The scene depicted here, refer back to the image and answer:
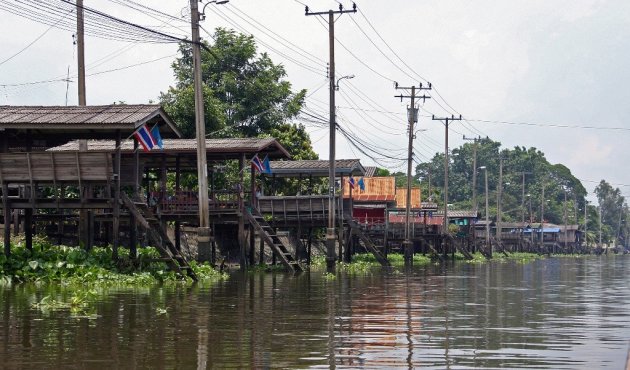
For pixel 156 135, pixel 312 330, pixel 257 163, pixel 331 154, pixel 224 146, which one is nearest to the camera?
pixel 312 330

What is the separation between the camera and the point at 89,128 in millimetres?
28734

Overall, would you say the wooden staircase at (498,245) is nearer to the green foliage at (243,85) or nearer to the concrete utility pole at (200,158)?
the green foliage at (243,85)

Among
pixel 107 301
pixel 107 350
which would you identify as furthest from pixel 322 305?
pixel 107 350

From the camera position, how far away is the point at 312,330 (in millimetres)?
15938

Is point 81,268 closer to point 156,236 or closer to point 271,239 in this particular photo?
point 156,236

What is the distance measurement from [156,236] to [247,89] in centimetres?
3773

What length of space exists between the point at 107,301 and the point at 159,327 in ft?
19.8

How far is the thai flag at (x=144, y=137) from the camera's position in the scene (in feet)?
95.6

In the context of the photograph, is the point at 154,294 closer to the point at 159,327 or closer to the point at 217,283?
the point at 217,283

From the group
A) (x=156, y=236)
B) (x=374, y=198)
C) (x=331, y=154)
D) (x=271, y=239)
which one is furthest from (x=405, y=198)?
(x=156, y=236)

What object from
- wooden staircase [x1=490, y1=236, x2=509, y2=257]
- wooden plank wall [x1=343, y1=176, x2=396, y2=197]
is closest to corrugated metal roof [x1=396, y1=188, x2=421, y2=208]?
wooden plank wall [x1=343, y1=176, x2=396, y2=197]

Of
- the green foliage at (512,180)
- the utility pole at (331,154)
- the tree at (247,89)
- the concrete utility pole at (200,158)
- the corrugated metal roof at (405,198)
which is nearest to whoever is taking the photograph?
the concrete utility pole at (200,158)

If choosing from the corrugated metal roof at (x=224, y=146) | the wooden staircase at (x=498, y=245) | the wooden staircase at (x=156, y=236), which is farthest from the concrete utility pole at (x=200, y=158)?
the wooden staircase at (x=498, y=245)

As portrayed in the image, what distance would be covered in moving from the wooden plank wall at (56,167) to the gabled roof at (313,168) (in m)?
23.2
